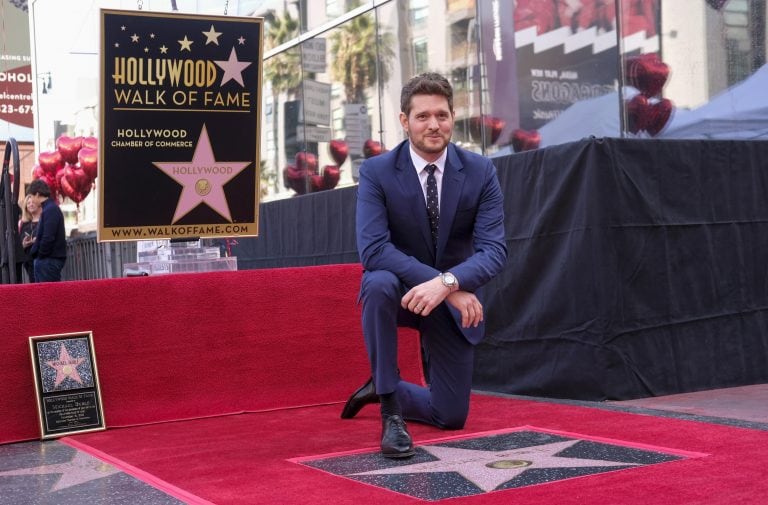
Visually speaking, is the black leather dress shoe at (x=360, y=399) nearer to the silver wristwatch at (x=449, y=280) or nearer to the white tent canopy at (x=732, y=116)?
the silver wristwatch at (x=449, y=280)

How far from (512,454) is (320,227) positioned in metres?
5.24

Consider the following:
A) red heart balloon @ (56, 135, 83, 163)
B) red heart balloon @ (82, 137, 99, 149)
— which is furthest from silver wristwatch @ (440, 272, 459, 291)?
red heart balloon @ (56, 135, 83, 163)

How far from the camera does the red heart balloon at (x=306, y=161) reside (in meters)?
10.4

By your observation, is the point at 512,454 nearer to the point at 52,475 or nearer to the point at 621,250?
the point at 52,475

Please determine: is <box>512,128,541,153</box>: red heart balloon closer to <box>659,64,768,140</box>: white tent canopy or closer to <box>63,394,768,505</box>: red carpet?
<box>659,64,768,140</box>: white tent canopy

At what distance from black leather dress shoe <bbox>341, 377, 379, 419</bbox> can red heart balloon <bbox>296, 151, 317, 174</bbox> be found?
5311mm

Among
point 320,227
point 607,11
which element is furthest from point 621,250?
point 320,227

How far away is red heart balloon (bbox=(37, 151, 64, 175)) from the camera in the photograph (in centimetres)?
1585

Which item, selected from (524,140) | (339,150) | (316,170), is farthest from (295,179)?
Answer: (524,140)

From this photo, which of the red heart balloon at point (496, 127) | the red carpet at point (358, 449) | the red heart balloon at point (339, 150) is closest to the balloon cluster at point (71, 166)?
the red heart balloon at point (339, 150)

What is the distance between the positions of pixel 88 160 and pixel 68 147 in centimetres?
79

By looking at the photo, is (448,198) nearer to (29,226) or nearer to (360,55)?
(360,55)

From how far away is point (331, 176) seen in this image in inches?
389

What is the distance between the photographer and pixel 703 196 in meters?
6.14
